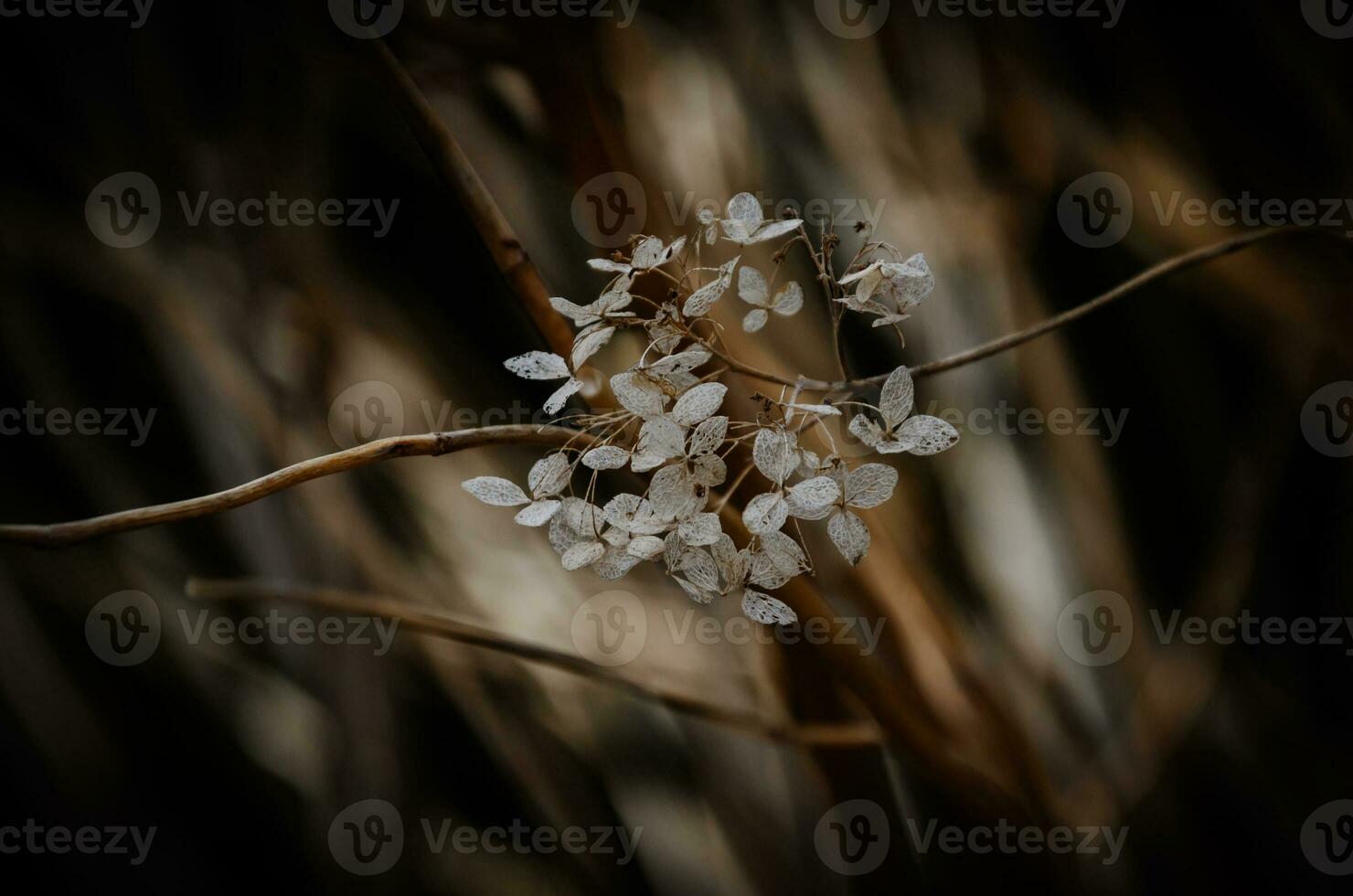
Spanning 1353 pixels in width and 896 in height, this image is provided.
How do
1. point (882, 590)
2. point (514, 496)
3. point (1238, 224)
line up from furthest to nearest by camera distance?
point (1238, 224)
point (882, 590)
point (514, 496)

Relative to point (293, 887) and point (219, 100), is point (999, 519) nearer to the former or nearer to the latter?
point (293, 887)

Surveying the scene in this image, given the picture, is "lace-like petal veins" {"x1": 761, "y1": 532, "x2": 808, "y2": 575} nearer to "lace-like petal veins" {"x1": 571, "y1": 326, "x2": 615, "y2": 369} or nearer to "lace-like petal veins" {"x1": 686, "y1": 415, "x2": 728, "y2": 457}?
"lace-like petal veins" {"x1": 686, "y1": 415, "x2": 728, "y2": 457}

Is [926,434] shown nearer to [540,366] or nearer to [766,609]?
[766,609]

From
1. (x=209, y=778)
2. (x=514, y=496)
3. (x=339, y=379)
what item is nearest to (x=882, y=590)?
(x=514, y=496)

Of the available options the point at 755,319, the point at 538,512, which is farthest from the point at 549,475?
the point at 755,319

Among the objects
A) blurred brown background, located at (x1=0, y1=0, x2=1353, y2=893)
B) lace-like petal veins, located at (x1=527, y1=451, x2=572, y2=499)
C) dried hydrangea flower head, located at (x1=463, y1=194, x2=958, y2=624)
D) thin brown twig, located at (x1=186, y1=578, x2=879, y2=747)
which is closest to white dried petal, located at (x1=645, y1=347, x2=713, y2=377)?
dried hydrangea flower head, located at (x1=463, y1=194, x2=958, y2=624)

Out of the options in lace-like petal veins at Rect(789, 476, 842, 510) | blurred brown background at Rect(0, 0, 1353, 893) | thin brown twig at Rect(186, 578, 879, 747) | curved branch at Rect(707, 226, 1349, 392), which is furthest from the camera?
blurred brown background at Rect(0, 0, 1353, 893)

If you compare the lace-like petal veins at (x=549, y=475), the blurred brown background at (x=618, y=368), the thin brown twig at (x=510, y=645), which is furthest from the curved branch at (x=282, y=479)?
the blurred brown background at (x=618, y=368)
